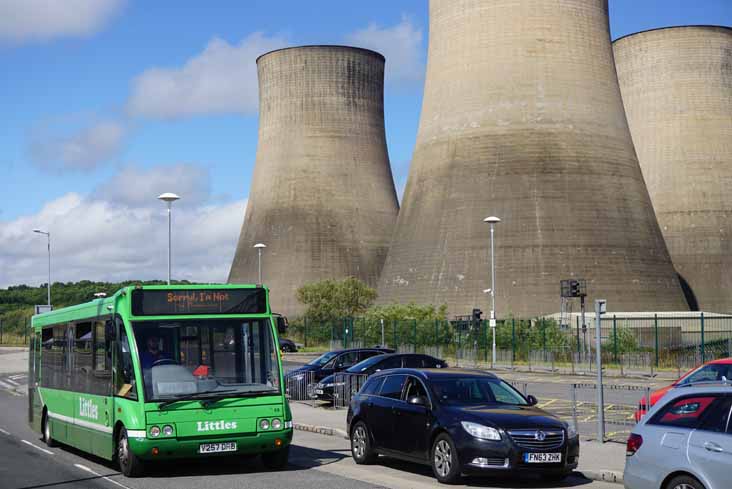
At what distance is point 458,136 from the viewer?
1839 inches

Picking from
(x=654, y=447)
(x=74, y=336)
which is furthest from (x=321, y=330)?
(x=654, y=447)

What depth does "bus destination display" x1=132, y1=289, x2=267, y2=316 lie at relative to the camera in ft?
37.9

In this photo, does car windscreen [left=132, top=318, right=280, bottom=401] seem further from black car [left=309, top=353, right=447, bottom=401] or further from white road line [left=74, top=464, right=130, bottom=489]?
black car [left=309, top=353, right=447, bottom=401]

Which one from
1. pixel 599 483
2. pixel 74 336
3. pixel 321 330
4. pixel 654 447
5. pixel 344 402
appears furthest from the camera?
pixel 321 330

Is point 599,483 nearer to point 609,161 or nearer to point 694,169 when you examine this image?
point 609,161

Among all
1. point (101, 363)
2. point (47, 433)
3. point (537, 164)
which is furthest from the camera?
point (537, 164)

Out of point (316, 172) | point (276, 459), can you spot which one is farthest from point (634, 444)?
point (316, 172)

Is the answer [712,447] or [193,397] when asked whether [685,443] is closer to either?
[712,447]

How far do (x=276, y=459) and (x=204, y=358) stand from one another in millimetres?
1426

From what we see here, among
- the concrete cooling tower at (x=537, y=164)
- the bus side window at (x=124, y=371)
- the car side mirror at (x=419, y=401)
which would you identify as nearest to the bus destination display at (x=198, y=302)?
the bus side window at (x=124, y=371)

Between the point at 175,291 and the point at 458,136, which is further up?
the point at 458,136

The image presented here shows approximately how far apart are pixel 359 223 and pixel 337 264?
283 centimetres

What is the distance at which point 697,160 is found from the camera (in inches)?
2350

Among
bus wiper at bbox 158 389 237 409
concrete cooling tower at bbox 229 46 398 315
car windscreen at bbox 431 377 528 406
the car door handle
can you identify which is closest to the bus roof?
bus wiper at bbox 158 389 237 409
